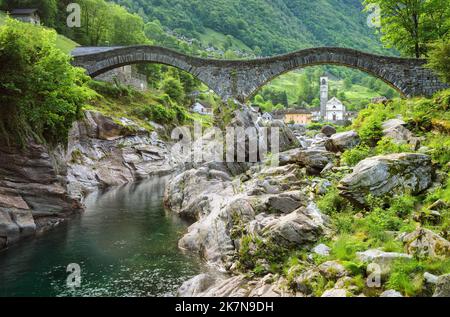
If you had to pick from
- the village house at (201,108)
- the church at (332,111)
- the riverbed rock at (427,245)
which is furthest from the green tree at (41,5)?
the church at (332,111)

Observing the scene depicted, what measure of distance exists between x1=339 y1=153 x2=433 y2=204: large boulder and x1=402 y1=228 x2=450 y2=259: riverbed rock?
3.95m

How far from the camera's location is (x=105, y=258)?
2114cm

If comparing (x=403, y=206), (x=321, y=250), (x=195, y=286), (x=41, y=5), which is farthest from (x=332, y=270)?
(x=41, y=5)

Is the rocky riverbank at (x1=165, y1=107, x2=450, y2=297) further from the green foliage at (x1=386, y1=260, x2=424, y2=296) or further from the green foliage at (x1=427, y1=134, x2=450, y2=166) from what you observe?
the green foliage at (x1=427, y1=134, x2=450, y2=166)

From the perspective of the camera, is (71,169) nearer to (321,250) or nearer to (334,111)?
(321,250)

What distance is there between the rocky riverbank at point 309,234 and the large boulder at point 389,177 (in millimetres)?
41

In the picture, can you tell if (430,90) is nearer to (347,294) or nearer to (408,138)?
(408,138)

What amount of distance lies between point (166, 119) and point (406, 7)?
3610 centimetres

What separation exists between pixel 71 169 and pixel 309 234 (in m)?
29.7

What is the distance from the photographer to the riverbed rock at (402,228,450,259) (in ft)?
43.5

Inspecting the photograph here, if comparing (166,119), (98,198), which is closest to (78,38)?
(166,119)

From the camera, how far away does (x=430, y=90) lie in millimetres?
42781

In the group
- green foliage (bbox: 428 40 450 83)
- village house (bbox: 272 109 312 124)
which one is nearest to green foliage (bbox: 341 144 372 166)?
green foliage (bbox: 428 40 450 83)

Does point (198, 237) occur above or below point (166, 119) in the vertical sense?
below
